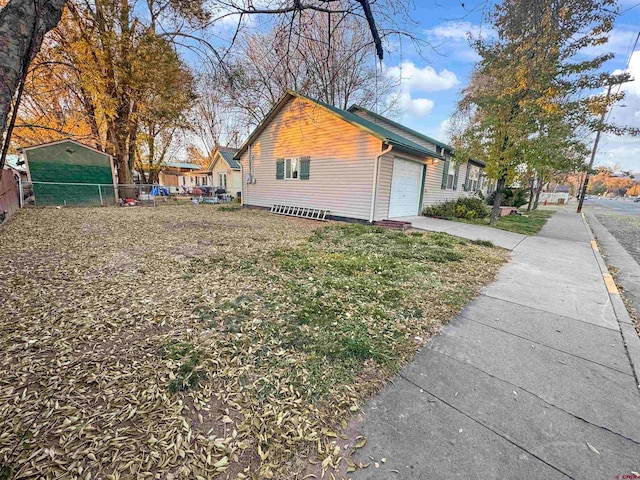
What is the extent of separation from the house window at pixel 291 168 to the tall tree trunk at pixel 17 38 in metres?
10.3

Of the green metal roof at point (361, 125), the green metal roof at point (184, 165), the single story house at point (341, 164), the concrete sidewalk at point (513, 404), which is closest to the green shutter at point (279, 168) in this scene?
the single story house at point (341, 164)

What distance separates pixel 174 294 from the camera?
3334 mm

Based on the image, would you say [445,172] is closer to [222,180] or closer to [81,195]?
[81,195]

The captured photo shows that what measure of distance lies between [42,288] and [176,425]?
3.17m

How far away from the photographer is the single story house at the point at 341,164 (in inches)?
370

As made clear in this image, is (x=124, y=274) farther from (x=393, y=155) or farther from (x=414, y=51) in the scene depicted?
(x=393, y=155)

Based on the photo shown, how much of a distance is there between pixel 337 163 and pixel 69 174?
1227 centimetres

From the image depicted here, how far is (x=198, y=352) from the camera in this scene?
7.37ft

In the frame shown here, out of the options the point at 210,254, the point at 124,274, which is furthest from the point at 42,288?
the point at 210,254

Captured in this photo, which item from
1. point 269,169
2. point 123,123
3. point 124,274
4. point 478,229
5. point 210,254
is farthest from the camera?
point 123,123

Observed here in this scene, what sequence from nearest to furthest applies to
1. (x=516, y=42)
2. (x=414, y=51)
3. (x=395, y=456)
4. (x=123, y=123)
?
(x=395, y=456) < (x=414, y=51) < (x=516, y=42) < (x=123, y=123)

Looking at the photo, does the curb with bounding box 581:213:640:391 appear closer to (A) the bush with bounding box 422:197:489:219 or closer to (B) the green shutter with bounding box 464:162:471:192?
(A) the bush with bounding box 422:197:489:219

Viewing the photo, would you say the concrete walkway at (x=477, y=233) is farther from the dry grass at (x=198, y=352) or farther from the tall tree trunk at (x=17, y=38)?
the tall tree trunk at (x=17, y=38)

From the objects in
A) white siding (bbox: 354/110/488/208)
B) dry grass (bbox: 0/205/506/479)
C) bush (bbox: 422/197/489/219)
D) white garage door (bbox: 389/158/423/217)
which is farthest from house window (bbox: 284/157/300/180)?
dry grass (bbox: 0/205/506/479)
